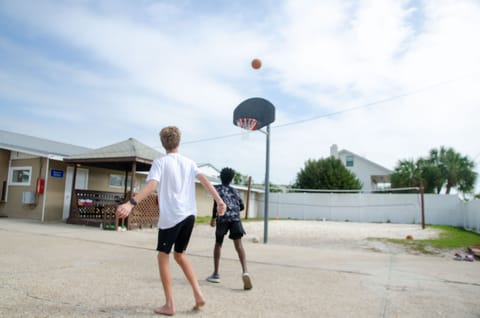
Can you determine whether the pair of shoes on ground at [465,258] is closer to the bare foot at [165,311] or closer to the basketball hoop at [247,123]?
the basketball hoop at [247,123]

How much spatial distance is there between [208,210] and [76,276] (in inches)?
783

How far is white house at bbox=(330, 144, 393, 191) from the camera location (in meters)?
42.2

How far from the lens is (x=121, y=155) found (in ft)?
44.0

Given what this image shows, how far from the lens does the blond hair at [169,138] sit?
346 centimetres

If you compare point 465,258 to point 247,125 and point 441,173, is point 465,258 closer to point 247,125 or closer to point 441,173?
point 247,125

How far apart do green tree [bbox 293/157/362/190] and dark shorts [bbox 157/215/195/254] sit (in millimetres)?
32777

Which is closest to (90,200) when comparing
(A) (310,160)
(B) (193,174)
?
(B) (193,174)

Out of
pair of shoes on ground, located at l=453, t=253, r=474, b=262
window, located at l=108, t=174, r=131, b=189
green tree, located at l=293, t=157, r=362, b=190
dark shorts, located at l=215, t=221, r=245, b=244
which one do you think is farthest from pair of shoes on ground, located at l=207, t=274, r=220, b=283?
green tree, located at l=293, t=157, r=362, b=190

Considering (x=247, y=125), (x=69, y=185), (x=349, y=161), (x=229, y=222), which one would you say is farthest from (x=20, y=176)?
(x=349, y=161)

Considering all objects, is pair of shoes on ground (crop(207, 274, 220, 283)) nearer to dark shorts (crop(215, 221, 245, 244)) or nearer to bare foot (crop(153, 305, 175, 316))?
dark shorts (crop(215, 221, 245, 244))

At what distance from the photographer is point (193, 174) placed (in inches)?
138

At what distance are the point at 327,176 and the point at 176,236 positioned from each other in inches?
1317

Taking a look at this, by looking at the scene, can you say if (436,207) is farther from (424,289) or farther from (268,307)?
(268,307)

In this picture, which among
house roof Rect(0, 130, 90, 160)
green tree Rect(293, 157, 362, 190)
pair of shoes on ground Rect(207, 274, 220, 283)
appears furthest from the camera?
green tree Rect(293, 157, 362, 190)
